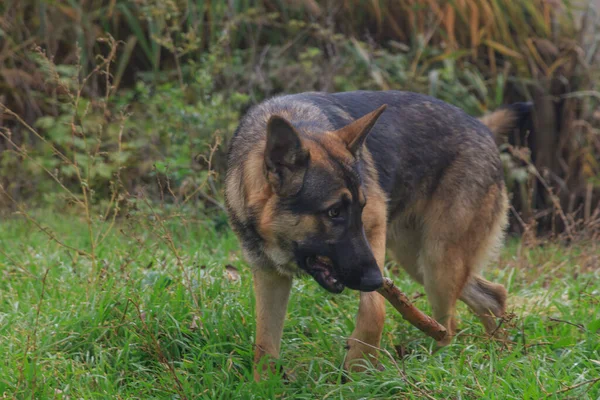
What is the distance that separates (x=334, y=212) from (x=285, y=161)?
33cm

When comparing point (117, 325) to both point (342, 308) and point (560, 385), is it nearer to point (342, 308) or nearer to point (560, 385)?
point (342, 308)

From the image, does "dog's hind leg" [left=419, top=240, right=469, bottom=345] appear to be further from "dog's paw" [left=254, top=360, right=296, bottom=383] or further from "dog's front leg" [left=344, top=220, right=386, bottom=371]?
"dog's paw" [left=254, top=360, right=296, bottom=383]

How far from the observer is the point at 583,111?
8734mm

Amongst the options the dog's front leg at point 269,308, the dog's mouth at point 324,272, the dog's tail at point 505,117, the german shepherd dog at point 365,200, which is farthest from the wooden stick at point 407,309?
the dog's tail at point 505,117

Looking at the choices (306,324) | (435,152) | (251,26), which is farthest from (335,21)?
(306,324)

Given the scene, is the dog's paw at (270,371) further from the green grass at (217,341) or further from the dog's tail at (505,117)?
the dog's tail at (505,117)

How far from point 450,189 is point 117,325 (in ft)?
7.03

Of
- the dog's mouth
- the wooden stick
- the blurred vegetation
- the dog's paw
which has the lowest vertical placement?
the blurred vegetation

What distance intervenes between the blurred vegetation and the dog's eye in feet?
14.1

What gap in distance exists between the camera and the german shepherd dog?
368 centimetres

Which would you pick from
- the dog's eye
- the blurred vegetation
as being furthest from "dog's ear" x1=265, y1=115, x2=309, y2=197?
the blurred vegetation

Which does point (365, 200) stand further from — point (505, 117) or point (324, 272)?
point (505, 117)

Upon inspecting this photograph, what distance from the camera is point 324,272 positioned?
149 inches

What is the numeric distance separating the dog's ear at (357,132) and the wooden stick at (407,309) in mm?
676
